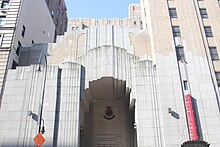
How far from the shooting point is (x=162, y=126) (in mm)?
24594

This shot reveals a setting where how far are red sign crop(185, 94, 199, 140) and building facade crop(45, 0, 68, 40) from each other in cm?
3618

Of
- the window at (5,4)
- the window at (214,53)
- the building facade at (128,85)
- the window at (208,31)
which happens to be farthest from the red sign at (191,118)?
the window at (5,4)

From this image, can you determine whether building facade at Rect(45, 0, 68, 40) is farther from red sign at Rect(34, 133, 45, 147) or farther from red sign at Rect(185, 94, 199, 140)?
red sign at Rect(185, 94, 199, 140)

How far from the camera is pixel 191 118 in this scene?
2436 centimetres

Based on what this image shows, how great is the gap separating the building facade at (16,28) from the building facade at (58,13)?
874cm

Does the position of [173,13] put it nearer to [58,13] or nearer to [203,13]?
[203,13]

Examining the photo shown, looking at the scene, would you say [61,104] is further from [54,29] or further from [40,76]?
[54,29]

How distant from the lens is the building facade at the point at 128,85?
24.7 meters

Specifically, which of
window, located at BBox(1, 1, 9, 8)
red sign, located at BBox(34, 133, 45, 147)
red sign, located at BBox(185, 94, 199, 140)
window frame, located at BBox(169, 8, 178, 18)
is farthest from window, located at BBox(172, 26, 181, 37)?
window, located at BBox(1, 1, 9, 8)

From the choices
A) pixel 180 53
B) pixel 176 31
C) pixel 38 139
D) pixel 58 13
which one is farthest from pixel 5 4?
pixel 180 53

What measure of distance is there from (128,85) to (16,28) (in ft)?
58.1

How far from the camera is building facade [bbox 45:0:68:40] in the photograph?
164ft

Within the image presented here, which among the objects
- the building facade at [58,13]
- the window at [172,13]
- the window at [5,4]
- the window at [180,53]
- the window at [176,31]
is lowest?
the window at [180,53]

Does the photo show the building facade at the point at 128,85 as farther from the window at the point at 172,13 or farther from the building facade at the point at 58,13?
the building facade at the point at 58,13
